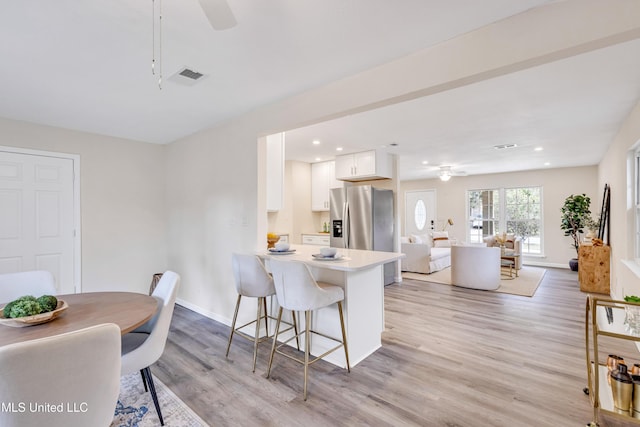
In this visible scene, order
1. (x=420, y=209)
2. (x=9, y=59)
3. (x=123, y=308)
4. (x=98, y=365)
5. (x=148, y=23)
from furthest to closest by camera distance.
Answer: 1. (x=420, y=209)
2. (x=9, y=59)
3. (x=123, y=308)
4. (x=148, y=23)
5. (x=98, y=365)

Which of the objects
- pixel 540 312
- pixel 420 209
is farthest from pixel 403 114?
pixel 420 209

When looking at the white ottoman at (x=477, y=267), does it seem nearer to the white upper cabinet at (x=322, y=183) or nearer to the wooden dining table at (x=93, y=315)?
the white upper cabinet at (x=322, y=183)

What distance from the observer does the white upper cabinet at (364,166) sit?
521cm

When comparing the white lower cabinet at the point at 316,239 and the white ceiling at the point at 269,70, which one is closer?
the white ceiling at the point at 269,70

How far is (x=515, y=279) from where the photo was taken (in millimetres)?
5836

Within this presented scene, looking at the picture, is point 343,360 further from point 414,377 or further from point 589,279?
point 589,279

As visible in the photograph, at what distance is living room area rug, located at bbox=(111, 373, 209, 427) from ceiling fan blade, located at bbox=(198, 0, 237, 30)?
86.8 inches

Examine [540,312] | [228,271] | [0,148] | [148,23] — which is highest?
[148,23]

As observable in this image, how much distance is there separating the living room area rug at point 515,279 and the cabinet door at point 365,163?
7.75 ft

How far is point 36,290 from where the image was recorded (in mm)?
2258

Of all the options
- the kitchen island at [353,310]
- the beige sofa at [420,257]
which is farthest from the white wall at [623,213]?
the beige sofa at [420,257]

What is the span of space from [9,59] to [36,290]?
1.68 meters

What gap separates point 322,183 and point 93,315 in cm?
494

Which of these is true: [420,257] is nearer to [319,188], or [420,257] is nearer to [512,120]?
[319,188]
